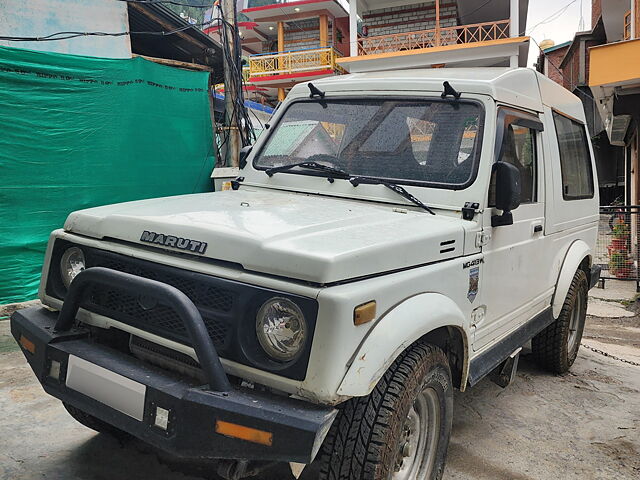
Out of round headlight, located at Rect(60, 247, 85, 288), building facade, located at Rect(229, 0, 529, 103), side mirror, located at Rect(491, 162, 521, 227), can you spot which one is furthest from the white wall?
building facade, located at Rect(229, 0, 529, 103)

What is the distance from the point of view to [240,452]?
179 cm

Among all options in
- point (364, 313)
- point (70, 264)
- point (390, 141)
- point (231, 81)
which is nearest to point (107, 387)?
point (70, 264)

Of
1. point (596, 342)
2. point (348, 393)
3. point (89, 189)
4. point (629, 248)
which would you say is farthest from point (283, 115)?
point (629, 248)

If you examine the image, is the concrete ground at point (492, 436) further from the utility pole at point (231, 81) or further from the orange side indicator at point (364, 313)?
the utility pole at point (231, 81)

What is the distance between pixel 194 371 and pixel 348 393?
0.66 metres

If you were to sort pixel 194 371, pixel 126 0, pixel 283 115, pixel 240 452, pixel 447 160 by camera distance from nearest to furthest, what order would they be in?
1. pixel 240 452
2. pixel 194 371
3. pixel 447 160
4. pixel 283 115
5. pixel 126 0

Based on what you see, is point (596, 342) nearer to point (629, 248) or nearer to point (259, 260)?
point (629, 248)

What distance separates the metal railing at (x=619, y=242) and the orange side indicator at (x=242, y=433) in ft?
27.2

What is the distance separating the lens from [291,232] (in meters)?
2.11

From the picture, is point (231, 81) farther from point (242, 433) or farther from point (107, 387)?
point (242, 433)

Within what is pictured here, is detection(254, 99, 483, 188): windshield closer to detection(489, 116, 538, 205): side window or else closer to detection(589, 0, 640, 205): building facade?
detection(489, 116, 538, 205): side window

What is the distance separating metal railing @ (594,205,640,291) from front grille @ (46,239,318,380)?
26.8ft

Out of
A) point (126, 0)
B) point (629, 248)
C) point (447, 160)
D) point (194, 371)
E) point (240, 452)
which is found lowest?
point (629, 248)

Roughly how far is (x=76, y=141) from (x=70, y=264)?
12.9ft
